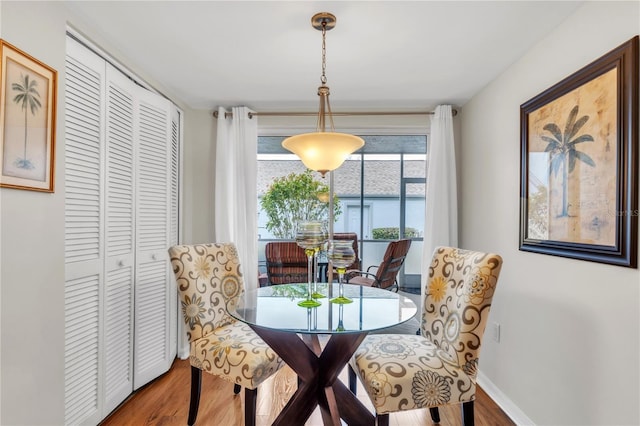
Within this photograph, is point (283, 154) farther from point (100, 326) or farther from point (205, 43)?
point (100, 326)

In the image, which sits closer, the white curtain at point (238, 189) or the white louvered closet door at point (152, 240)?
the white louvered closet door at point (152, 240)

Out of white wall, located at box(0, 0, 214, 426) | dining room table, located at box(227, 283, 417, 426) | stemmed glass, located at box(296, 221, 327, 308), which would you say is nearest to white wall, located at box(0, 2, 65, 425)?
white wall, located at box(0, 0, 214, 426)

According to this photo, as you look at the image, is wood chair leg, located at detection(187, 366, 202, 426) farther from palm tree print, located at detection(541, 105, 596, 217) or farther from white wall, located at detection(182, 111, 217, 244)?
palm tree print, located at detection(541, 105, 596, 217)

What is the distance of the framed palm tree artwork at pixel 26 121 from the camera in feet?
4.25

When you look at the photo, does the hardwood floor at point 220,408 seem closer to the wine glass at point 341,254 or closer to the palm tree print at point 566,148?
the wine glass at point 341,254

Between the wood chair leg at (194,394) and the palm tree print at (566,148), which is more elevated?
the palm tree print at (566,148)

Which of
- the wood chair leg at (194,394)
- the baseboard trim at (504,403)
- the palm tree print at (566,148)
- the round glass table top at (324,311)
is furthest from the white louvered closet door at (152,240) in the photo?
the palm tree print at (566,148)

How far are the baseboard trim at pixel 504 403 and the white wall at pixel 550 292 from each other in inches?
1.5

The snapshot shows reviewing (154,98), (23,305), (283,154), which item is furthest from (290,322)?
(283,154)

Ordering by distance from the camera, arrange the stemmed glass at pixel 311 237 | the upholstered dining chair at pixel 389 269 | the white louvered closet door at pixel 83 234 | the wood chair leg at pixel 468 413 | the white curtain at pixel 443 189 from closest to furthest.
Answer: the wood chair leg at pixel 468 413
the white louvered closet door at pixel 83 234
the stemmed glass at pixel 311 237
the white curtain at pixel 443 189
the upholstered dining chair at pixel 389 269

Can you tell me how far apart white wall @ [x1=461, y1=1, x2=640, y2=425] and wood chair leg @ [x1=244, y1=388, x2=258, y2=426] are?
62.7 inches

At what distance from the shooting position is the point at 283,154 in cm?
→ 346

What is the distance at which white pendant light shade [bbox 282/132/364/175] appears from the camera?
180 cm

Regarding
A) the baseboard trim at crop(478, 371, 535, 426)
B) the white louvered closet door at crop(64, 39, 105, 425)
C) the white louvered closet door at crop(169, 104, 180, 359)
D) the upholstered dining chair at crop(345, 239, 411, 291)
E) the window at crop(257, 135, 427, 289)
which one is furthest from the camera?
the window at crop(257, 135, 427, 289)
